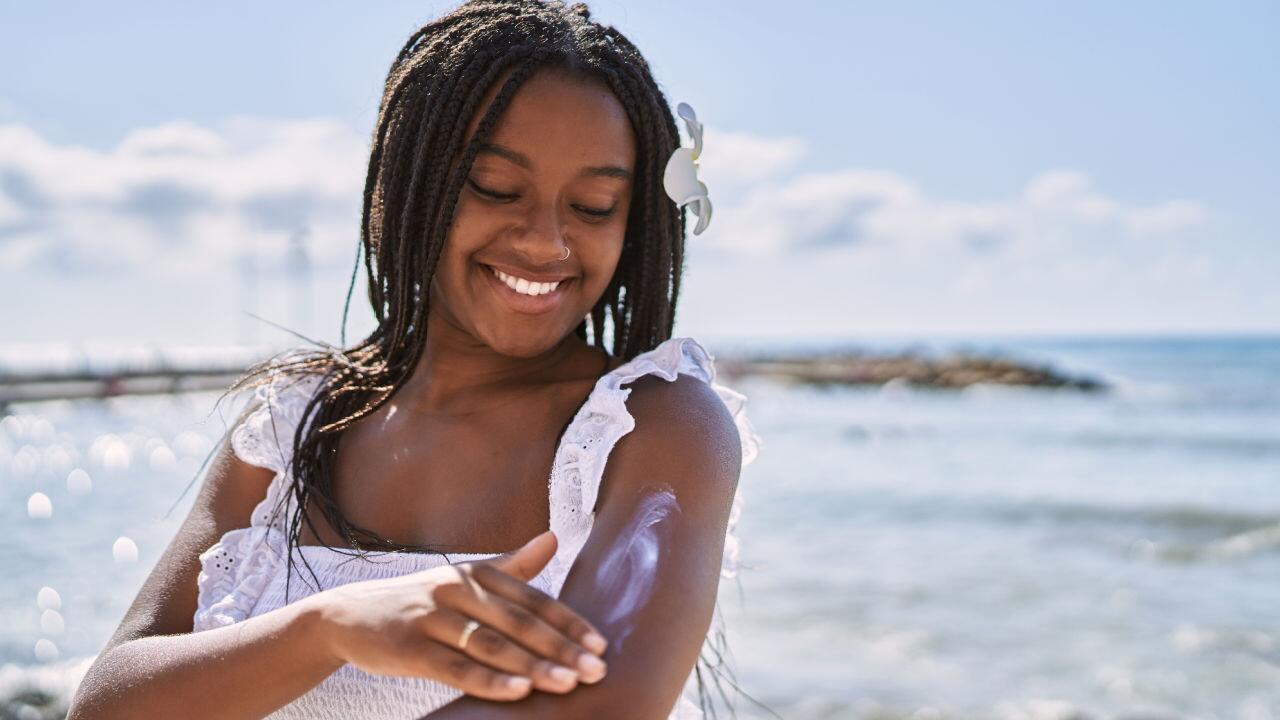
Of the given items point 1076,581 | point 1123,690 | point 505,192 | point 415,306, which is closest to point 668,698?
point 505,192

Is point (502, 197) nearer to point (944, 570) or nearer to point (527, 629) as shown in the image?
point (527, 629)

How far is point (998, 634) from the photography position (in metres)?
6.64

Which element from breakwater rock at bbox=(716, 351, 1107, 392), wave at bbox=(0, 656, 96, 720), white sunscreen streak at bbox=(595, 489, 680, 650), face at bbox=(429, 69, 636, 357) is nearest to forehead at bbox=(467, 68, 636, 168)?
face at bbox=(429, 69, 636, 357)

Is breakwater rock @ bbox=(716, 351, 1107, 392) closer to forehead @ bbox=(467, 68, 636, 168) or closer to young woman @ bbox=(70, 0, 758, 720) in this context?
young woman @ bbox=(70, 0, 758, 720)

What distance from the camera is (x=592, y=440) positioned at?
133 centimetres

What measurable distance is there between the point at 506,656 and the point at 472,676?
0.03 m

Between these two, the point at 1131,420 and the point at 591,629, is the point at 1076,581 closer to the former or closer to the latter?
the point at 591,629

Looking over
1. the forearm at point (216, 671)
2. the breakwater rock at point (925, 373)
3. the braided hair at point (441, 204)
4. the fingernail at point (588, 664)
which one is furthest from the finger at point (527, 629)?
the breakwater rock at point (925, 373)

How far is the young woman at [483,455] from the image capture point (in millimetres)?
1044

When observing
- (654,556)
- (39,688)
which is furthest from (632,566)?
(39,688)

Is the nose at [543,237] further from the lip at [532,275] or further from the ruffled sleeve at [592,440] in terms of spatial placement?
the ruffled sleeve at [592,440]

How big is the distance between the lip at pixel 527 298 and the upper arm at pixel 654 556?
0.20 m

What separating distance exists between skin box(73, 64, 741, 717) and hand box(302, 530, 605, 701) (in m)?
0.03

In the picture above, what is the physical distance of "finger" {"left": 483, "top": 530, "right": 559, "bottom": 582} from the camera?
1.03 meters
